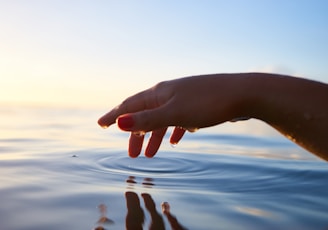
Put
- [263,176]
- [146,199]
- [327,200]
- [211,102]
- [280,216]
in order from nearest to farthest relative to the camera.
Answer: [211,102]
[280,216]
[146,199]
[327,200]
[263,176]

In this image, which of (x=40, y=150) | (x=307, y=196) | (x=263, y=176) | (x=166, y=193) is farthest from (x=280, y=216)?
(x=40, y=150)

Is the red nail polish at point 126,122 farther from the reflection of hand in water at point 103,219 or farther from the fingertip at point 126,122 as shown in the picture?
Answer: the reflection of hand in water at point 103,219

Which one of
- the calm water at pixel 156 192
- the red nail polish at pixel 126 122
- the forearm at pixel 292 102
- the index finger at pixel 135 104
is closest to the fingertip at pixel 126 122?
the red nail polish at pixel 126 122

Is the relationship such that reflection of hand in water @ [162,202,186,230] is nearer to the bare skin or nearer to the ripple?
the bare skin

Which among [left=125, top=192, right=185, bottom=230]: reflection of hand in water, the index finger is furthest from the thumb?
[left=125, top=192, right=185, bottom=230]: reflection of hand in water

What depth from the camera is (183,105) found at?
1.68m

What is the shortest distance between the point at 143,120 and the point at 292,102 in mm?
769

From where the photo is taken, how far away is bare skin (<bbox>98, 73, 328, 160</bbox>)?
1.71 meters

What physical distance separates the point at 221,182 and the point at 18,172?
1467mm

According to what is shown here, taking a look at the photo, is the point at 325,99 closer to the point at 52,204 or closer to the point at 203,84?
the point at 203,84

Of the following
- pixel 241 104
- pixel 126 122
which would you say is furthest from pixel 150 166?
pixel 126 122

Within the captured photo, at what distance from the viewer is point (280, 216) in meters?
1.90

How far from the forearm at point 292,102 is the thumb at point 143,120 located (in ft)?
1.66

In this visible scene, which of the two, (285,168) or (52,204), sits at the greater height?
(285,168)
